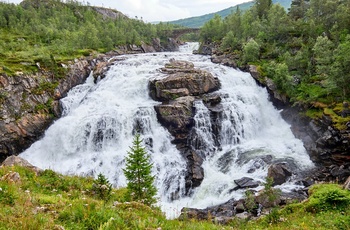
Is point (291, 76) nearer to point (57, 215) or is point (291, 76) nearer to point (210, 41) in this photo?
point (57, 215)

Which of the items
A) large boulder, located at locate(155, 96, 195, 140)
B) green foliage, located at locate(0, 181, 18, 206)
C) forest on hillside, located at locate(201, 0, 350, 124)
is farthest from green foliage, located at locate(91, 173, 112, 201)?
forest on hillside, located at locate(201, 0, 350, 124)

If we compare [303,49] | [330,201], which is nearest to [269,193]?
[330,201]

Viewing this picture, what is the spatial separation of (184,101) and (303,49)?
75.0ft

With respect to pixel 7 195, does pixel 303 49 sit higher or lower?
higher

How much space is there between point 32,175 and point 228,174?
19.2 meters

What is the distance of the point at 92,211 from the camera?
6.70 m

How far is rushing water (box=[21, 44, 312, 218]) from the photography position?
27.1 meters

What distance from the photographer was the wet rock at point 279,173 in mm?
24525

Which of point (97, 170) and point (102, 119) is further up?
point (102, 119)

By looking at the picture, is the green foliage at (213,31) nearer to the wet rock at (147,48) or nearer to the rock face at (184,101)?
the wet rock at (147,48)

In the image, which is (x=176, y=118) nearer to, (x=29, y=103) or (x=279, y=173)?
(x=279, y=173)

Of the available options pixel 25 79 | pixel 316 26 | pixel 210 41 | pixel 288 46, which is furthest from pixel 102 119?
pixel 210 41

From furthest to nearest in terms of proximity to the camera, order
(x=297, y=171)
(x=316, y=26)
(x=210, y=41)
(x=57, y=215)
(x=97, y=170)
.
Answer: (x=210, y=41) → (x=316, y=26) → (x=97, y=170) → (x=297, y=171) → (x=57, y=215)

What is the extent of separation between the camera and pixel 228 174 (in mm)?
27172
